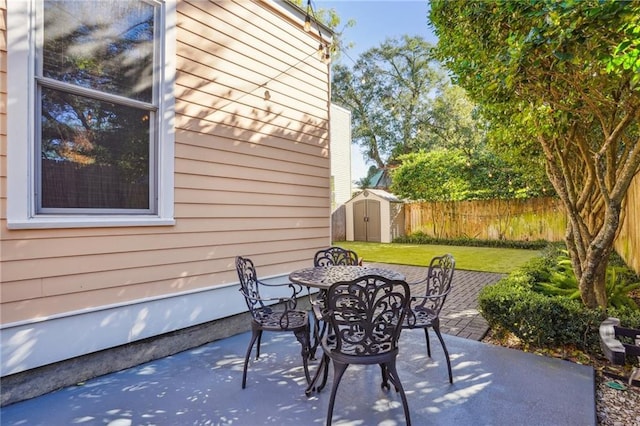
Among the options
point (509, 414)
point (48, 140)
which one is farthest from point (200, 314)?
point (509, 414)

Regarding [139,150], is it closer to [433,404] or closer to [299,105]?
[299,105]

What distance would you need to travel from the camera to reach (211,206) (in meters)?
3.54

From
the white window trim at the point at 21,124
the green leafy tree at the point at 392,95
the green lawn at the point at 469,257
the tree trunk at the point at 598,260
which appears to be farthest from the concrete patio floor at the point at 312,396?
the green leafy tree at the point at 392,95

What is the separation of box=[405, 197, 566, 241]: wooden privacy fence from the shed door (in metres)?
1.33

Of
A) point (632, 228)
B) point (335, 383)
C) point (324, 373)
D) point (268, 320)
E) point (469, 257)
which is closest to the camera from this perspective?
point (335, 383)

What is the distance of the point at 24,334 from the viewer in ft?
7.83

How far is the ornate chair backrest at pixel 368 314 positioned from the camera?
2006mm

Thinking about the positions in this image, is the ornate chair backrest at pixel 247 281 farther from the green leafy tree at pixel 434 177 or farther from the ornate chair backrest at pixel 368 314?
the green leafy tree at pixel 434 177

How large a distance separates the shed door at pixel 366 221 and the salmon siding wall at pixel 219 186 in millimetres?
9639

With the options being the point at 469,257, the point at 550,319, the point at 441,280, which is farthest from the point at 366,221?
the point at 441,280

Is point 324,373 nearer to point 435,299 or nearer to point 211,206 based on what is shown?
point 435,299

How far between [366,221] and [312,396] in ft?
41.3

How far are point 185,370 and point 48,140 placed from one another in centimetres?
210

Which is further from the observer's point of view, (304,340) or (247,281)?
(247,281)
